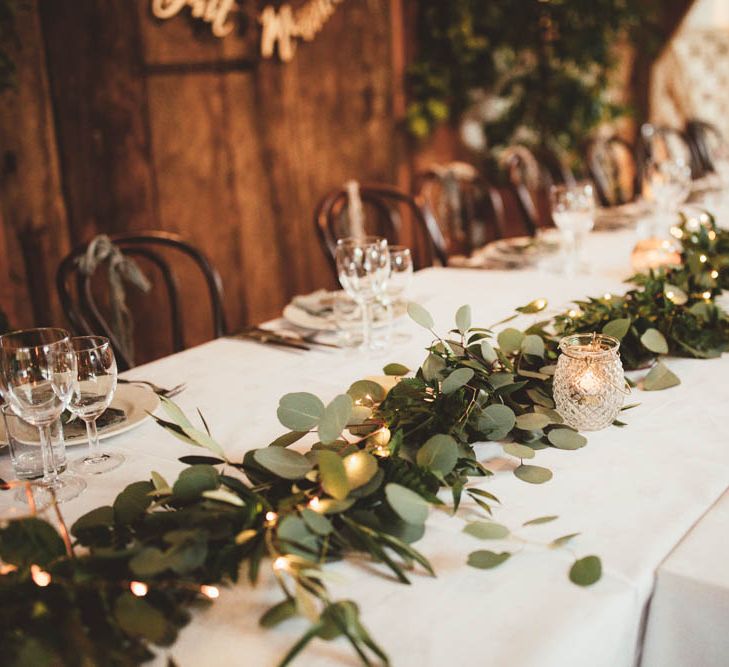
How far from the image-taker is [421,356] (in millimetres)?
1481

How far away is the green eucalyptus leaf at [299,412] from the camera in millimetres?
972

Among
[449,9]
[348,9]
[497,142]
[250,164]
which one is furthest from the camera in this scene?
[497,142]

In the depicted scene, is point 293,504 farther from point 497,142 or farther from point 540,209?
point 540,209

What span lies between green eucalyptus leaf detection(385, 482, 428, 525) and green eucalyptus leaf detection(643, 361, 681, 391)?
1.85 feet

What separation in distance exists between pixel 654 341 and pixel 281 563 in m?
0.77

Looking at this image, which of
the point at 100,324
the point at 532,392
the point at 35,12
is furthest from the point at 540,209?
the point at 532,392

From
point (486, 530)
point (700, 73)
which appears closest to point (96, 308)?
point (486, 530)

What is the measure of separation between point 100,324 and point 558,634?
4.60 feet

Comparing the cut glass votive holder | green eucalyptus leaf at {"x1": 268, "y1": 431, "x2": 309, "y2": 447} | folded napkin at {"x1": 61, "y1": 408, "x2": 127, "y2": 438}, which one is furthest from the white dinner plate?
the cut glass votive holder

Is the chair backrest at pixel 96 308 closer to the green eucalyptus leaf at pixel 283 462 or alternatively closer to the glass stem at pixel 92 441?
the glass stem at pixel 92 441

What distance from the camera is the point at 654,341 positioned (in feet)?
4.26

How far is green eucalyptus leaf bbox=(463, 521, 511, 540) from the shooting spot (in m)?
0.83

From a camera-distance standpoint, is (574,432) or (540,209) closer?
(574,432)

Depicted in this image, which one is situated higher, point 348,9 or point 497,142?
point 348,9
